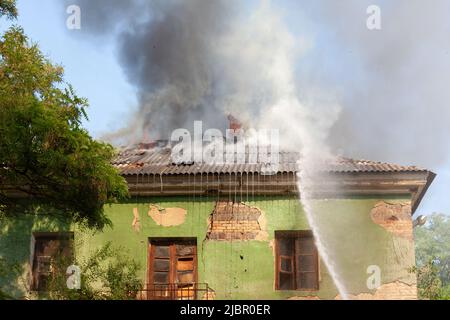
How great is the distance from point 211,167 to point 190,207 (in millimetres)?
955

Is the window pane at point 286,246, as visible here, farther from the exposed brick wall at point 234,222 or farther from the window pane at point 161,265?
the window pane at point 161,265

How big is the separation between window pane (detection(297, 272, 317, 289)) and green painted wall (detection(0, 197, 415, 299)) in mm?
206

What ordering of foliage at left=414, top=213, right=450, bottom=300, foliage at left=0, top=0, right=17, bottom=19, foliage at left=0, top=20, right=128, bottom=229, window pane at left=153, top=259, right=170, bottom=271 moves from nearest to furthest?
foliage at left=0, top=20, right=128, bottom=229 → foliage at left=0, top=0, right=17, bottom=19 → window pane at left=153, top=259, right=170, bottom=271 → foliage at left=414, top=213, right=450, bottom=300

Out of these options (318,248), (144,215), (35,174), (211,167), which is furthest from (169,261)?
(35,174)

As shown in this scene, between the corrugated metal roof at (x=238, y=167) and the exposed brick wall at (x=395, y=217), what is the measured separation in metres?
0.78

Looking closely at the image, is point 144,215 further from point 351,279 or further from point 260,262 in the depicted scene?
point 351,279

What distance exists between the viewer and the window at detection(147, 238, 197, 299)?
1325 centimetres

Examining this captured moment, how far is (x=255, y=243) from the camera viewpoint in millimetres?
13352

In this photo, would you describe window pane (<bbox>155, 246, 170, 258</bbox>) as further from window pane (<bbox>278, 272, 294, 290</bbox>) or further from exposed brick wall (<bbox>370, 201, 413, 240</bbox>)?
exposed brick wall (<bbox>370, 201, 413, 240</bbox>)

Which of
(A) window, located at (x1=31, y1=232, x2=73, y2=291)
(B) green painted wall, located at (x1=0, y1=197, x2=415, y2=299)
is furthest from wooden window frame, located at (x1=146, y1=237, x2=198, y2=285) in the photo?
(A) window, located at (x1=31, y1=232, x2=73, y2=291)

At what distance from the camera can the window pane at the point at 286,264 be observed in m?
13.3

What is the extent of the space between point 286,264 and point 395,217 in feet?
7.93

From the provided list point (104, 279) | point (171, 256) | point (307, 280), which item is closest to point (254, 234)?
point (307, 280)
